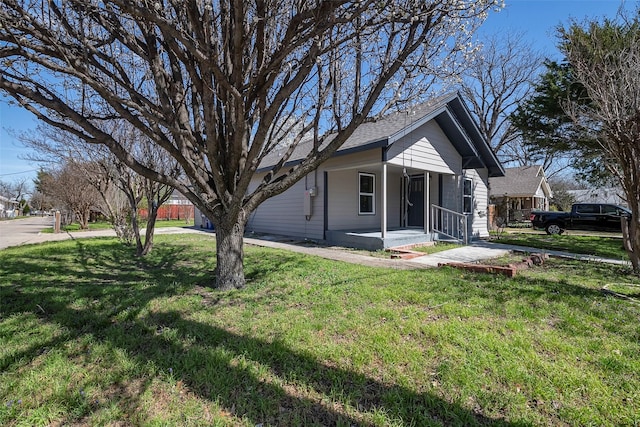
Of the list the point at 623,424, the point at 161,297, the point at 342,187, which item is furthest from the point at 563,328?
the point at 342,187

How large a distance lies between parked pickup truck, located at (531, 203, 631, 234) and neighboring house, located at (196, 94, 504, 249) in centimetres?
672

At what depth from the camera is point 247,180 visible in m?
4.18

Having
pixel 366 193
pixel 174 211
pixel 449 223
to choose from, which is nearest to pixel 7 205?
pixel 174 211

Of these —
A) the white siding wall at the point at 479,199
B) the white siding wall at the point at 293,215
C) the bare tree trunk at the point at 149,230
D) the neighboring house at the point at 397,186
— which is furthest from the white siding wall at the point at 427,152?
the bare tree trunk at the point at 149,230

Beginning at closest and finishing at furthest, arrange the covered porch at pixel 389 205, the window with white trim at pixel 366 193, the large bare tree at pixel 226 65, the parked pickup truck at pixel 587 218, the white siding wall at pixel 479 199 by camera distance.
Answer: the large bare tree at pixel 226 65
the covered porch at pixel 389 205
the window with white trim at pixel 366 193
the white siding wall at pixel 479 199
the parked pickup truck at pixel 587 218

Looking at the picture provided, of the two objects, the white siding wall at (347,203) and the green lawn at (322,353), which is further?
the white siding wall at (347,203)

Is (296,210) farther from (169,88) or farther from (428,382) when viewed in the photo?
(428,382)

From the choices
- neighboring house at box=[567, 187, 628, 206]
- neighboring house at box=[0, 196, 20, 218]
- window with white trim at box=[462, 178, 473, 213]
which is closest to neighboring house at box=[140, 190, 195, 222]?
window with white trim at box=[462, 178, 473, 213]

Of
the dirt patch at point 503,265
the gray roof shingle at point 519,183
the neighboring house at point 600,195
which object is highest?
the gray roof shingle at point 519,183

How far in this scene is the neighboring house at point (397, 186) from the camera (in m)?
9.38

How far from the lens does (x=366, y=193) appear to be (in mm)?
11516

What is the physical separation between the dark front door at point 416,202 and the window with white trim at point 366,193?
1.72m

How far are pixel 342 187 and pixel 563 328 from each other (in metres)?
8.19

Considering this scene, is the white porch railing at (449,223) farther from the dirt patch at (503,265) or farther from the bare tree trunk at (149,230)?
the bare tree trunk at (149,230)
